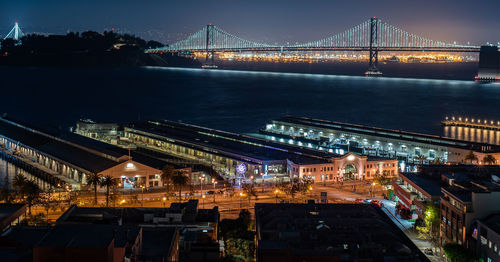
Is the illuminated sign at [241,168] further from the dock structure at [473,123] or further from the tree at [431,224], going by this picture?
the dock structure at [473,123]

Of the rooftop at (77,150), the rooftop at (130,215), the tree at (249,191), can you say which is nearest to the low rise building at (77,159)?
the rooftop at (77,150)

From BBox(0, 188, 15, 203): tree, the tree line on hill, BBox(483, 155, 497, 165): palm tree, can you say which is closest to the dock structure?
BBox(483, 155, 497, 165): palm tree

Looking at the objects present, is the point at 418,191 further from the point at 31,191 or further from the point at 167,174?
the point at 31,191

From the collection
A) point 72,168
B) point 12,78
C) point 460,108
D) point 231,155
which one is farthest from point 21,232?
point 12,78

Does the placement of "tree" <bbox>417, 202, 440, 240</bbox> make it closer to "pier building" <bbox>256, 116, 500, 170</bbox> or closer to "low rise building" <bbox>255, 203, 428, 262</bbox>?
"low rise building" <bbox>255, 203, 428, 262</bbox>

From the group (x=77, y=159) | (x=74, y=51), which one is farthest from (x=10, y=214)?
(x=74, y=51)

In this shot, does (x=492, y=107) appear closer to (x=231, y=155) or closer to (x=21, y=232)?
(x=231, y=155)
